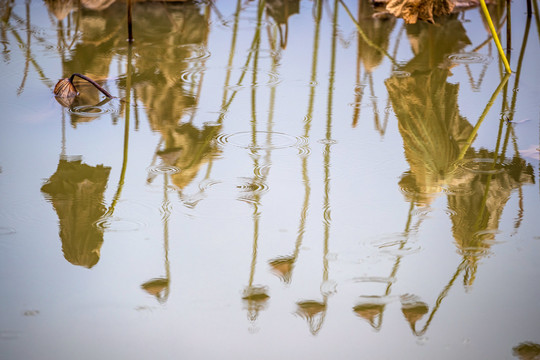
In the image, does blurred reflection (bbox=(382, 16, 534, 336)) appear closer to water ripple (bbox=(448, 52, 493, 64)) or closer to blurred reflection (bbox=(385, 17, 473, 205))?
blurred reflection (bbox=(385, 17, 473, 205))

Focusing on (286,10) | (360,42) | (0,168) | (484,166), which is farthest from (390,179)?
(286,10)

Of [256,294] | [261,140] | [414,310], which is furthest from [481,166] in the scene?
[256,294]

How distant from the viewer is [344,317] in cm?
105

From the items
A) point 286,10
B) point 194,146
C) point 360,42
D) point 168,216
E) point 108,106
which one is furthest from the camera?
point 286,10

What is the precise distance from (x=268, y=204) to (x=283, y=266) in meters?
0.24

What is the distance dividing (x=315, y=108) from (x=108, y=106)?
60cm

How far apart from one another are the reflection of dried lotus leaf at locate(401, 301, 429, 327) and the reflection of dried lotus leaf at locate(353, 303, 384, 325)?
0.12 ft

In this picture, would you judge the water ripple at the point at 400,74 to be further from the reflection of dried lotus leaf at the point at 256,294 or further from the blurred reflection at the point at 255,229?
the reflection of dried lotus leaf at the point at 256,294

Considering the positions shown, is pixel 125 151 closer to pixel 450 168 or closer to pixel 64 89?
pixel 64 89

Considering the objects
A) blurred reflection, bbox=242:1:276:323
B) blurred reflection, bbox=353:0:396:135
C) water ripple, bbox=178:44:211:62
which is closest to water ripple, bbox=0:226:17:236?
blurred reflection, bbox=242:1:276:323

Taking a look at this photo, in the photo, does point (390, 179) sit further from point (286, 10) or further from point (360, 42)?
point (286, 10)

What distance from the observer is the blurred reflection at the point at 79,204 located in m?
1.21

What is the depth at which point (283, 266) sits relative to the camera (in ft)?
3.87

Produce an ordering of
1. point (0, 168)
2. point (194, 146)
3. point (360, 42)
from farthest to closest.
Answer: point (360, 42), point (194, 146), point (0, 168)
